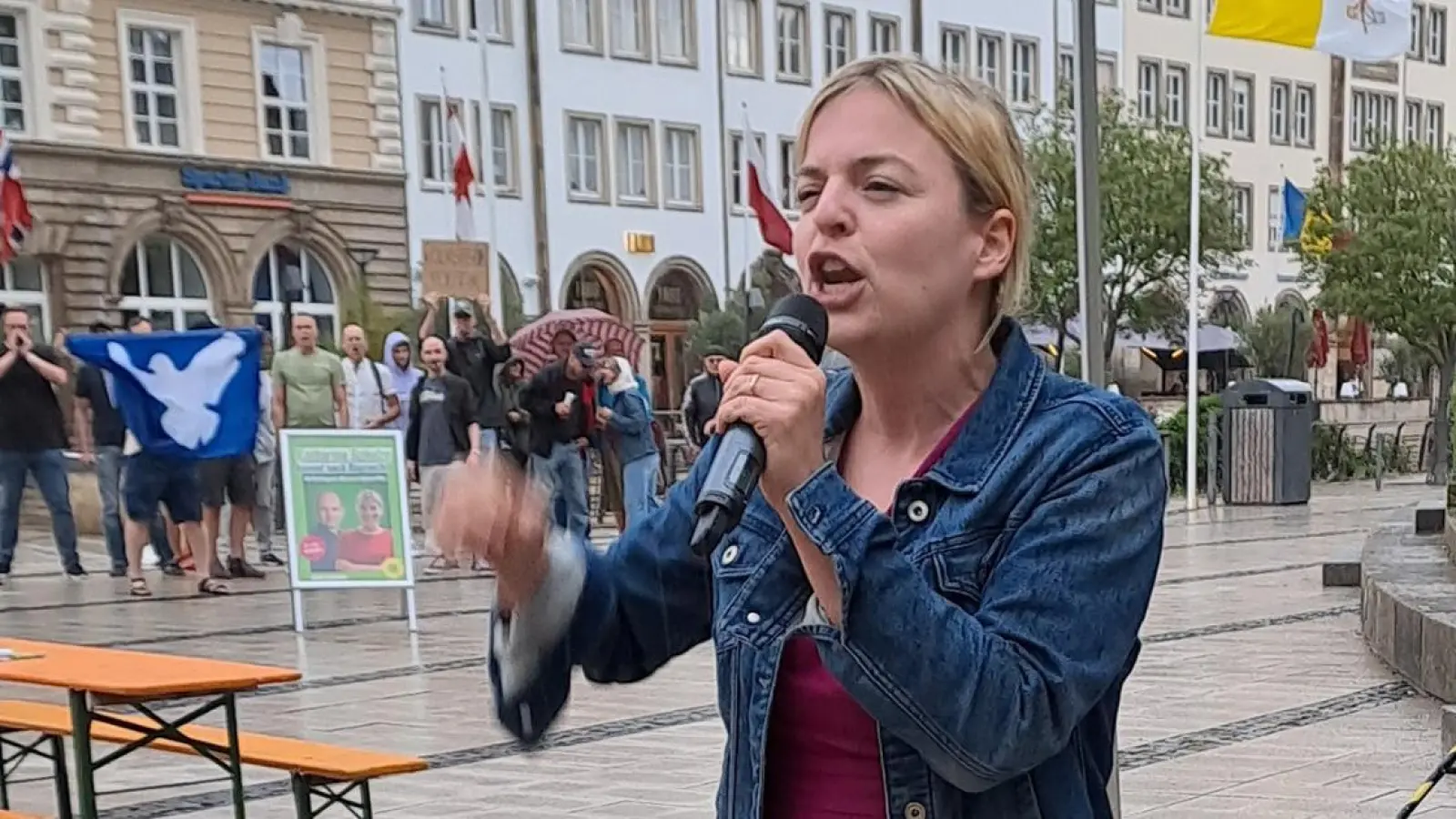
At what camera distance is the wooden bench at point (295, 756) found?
436 cm

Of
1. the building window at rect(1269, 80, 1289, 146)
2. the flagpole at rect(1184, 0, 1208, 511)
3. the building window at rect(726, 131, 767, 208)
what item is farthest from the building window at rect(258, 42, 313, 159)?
the building window at rect(1269, 80, 1289, 146)

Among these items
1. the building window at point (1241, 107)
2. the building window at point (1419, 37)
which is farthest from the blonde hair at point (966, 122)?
the building window at point (1419, 37)

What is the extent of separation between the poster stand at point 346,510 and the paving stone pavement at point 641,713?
368 millimetres

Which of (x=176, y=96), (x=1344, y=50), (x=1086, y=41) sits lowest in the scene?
(x=1086, y=41)

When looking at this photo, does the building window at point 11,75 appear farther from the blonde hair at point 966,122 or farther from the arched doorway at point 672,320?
the blonde hair at point 966,122

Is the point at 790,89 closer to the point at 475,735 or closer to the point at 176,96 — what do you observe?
the point at 176,96

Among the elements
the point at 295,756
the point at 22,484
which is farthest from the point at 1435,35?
the point at 295,756

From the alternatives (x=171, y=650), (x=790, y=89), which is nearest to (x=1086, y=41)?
(x=171, y=650)

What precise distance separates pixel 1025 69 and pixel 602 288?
570 inches

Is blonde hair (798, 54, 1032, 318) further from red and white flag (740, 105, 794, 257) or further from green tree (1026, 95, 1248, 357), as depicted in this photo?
green tree (1026, 95, 1248, 357)

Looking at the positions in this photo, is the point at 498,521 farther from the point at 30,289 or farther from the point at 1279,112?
the point at 1279,112

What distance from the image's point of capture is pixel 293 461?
1035 centimetres

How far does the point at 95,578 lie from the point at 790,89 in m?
28.5

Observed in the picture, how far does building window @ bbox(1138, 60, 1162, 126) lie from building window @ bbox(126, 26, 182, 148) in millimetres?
26036
